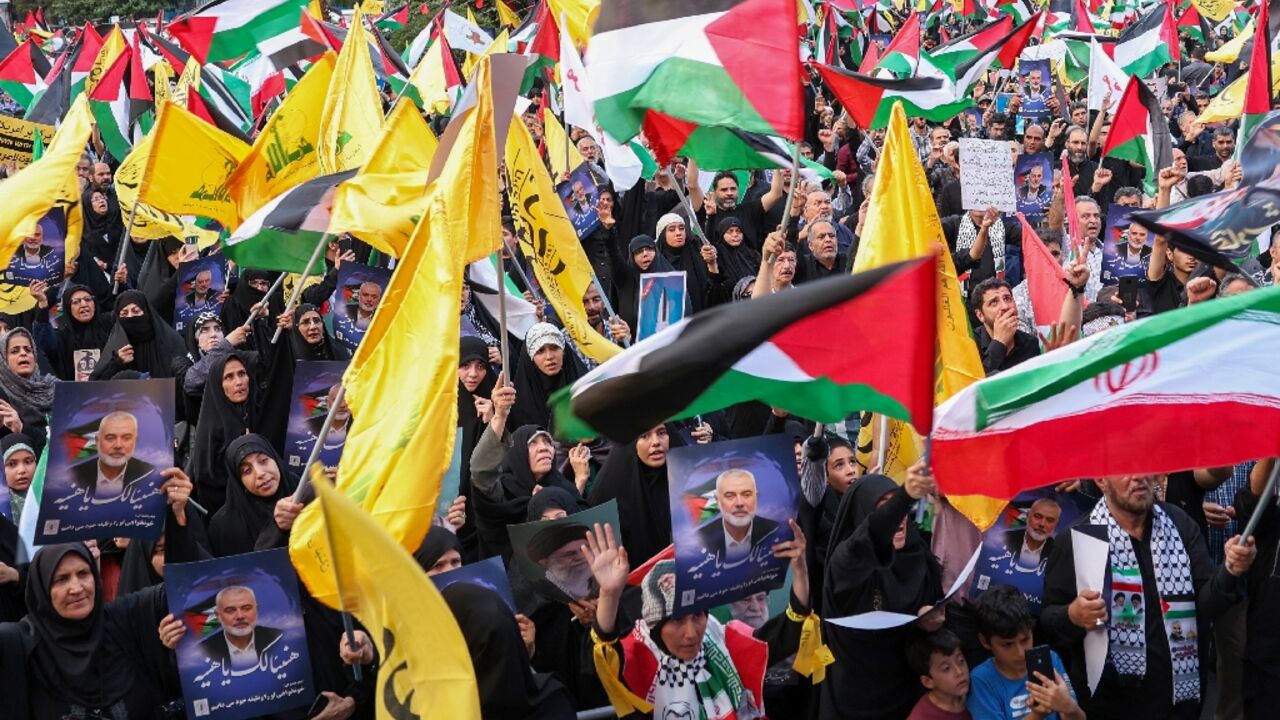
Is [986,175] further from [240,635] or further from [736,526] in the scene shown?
[240,635]

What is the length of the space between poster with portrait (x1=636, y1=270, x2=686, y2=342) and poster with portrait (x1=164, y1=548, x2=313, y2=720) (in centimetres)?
345

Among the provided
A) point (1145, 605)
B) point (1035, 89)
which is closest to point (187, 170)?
point (1145, 605)

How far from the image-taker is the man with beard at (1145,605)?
201 inches

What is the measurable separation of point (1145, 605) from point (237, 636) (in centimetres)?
292

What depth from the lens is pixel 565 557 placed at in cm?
503

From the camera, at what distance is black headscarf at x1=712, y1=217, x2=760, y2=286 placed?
33.6 feet

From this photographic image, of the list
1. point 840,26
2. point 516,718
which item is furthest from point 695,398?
point 840,26

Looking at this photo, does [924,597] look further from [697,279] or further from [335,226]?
[697,279]

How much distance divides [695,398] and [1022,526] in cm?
220

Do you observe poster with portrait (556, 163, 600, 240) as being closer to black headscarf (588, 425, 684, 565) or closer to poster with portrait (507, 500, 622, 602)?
black headscarf (588, 425, 684, 565)

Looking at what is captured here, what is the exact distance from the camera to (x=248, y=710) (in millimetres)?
4770

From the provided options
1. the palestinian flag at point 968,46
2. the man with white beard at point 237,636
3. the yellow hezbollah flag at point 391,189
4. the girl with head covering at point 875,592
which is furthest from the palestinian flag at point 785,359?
the palestinian flag at point 968,46

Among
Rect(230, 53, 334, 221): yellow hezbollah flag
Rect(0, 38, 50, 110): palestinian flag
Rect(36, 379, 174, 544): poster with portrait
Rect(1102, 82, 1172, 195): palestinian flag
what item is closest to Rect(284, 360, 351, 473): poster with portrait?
Rect(36, 379, 174, 544): poster with portrait

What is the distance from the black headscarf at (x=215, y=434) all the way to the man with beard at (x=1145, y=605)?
3704 mm
